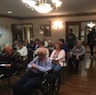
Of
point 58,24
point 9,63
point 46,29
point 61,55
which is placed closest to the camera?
point 9,63

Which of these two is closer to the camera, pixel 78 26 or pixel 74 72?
pixel 74 72

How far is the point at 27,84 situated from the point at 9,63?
104 centimetres

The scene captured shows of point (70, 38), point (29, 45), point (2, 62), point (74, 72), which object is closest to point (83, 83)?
point (74, 72)

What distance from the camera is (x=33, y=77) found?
2.80 metres

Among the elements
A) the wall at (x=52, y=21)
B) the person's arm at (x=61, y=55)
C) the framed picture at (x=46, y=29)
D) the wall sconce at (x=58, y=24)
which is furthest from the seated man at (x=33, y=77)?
the framed picture at (x=46, y=29)

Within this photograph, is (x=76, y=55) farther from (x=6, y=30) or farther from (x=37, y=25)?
(x=37, y=25)

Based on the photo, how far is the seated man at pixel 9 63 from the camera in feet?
11.0

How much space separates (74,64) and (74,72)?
0.42 m

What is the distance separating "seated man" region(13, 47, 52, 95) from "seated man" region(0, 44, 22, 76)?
0.63 metres

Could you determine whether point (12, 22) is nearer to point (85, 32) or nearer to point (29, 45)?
point (29, 45)

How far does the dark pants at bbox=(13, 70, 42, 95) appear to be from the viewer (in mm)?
2581

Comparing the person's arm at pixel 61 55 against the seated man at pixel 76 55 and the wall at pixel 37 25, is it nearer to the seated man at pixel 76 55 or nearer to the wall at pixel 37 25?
the seated man at pixel 76 55

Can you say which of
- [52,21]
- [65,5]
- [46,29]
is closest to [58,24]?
[52,21]

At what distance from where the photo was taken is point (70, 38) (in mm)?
7594
